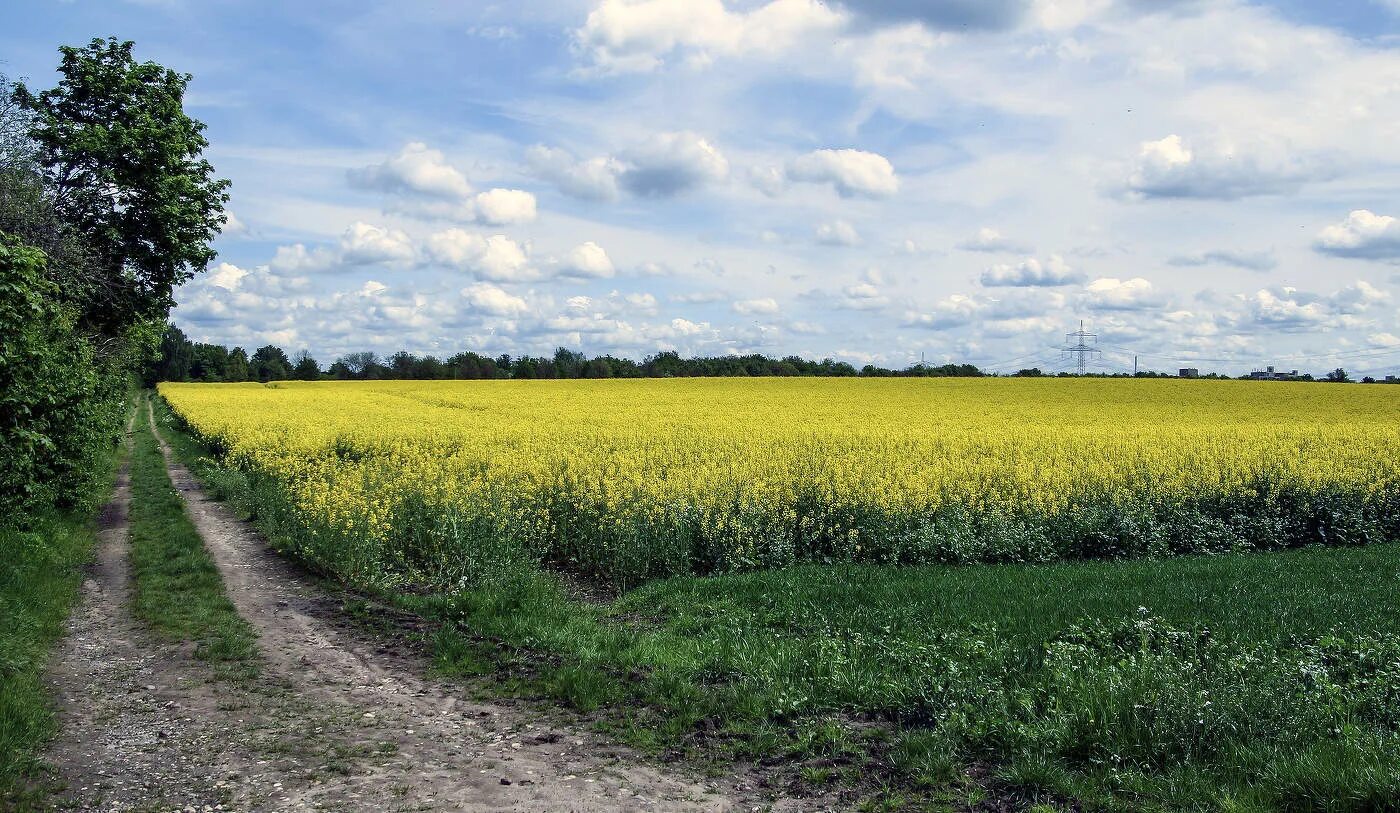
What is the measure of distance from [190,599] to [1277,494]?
62.2 ft

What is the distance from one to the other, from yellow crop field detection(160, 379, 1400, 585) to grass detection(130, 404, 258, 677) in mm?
1623

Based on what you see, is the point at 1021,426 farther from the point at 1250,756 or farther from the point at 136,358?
the point at 136,358

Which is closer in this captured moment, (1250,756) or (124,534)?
(1250,756)

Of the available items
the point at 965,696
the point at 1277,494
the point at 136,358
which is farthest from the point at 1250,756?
the point at 136,358

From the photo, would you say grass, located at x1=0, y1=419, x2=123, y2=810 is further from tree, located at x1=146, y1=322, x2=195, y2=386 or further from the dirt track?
tree, located at x1=146, y1=322, x2=195, y2=386

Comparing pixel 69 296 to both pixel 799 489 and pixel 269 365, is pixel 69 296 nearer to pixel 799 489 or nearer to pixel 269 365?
pixel 799 489

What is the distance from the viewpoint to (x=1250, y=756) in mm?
5438

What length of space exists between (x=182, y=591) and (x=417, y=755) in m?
7.03

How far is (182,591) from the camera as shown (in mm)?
11336

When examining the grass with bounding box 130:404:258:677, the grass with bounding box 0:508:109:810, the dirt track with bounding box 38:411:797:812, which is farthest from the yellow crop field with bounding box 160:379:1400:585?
the dirt track with bounding box 38:411:797:812

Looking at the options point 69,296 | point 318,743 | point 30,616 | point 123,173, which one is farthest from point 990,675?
point 123,173

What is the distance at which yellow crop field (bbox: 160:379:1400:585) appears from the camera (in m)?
13.0

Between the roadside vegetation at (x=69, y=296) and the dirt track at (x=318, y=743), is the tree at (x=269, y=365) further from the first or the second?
the dirt track at (x=318, y=743)

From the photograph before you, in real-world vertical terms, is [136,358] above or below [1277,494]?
above
